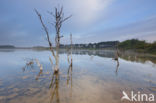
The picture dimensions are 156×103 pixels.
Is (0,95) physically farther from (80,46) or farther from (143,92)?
→ (80,46)

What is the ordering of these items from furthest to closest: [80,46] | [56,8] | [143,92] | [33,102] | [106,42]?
[80,46] → [106,42] → [56,8] → [143,92] → [33,102]

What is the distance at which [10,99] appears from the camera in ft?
11.1

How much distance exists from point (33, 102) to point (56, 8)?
6.89 meters

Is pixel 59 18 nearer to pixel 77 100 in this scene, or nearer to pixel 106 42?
pixel 77 100

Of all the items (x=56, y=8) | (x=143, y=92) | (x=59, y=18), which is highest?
(x=56, y=8)

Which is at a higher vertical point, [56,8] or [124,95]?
[56,8]

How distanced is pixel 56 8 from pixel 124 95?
25.8 ft

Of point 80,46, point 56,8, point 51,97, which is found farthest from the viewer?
point 80,46

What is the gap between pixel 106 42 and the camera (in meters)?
115

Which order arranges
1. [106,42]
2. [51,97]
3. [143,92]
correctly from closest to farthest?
[51,97] < [143,92] < [106,42]

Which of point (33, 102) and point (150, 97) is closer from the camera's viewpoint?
point (33, 102)

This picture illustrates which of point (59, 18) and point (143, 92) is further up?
point (59, 18)

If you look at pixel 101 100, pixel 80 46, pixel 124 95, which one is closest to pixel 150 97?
pixel 124 95

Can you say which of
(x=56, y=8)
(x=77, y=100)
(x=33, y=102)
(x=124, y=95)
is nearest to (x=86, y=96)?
(x=77, y=100)
